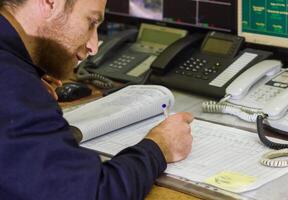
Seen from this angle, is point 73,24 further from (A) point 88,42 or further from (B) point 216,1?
(B) point 216,1

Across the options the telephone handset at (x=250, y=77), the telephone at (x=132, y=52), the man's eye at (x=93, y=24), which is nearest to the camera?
the man's eye at (x=93, y=24)

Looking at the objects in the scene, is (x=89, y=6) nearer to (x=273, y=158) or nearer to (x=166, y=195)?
(x=166, y=195)

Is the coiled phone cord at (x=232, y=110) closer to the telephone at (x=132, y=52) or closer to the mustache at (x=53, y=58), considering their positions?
the telephone at (x=132, y=52)

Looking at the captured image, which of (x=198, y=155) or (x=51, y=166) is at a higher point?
(x=51, y=166)

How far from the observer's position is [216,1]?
205 centimetres

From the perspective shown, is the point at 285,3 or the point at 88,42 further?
the point at 285,3

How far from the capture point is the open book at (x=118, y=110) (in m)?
1.56

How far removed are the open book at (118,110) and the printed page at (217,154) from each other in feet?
0.08

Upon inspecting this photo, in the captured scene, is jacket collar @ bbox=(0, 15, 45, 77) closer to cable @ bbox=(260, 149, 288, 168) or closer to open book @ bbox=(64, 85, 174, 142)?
open book @ bbox=(64, 85, 174, 142)

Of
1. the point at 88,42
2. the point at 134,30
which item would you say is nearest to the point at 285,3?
the point at 134,30

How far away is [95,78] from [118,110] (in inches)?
15.5

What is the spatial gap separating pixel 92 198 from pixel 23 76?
25 cm

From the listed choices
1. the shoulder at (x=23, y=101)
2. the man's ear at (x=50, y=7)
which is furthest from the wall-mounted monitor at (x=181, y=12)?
the shoulder at (x=23, y=101)

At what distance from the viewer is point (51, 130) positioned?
109cm
